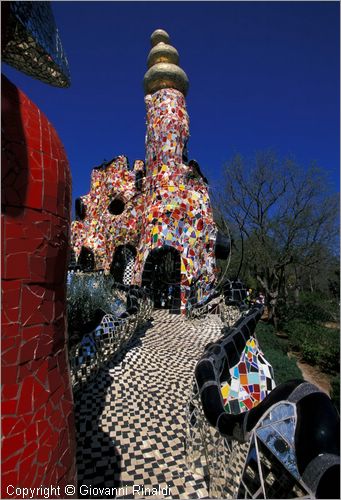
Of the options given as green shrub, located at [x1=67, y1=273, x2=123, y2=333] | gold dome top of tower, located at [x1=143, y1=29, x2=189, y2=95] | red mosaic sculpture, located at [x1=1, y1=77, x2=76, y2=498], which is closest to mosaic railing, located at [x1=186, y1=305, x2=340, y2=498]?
red mosaic sculpture, located at [x1=1, y1=77, x2=76, y2=498]

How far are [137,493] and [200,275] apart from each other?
22.2 ft

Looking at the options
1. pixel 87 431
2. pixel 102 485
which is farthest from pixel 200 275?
pixel 102 485

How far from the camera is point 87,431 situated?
302 centimetres

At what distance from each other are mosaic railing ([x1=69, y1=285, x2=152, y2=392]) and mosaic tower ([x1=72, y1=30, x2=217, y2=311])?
370cm

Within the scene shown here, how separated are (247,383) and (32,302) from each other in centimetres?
264

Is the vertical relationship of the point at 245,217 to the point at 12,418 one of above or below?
above

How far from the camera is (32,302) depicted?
124 centimetres

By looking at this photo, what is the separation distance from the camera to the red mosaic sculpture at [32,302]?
3.79 feet

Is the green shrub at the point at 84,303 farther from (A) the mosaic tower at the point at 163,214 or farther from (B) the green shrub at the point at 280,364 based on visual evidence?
(B) the green shrub at the point at 280,364

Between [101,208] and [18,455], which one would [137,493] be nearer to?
[18,455]

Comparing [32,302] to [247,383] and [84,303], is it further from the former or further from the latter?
[84,303]

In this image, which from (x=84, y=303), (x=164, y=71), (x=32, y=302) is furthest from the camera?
(x=164, y=71)

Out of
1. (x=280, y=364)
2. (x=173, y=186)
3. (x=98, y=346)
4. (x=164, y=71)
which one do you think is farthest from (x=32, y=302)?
(x=164, y=71)

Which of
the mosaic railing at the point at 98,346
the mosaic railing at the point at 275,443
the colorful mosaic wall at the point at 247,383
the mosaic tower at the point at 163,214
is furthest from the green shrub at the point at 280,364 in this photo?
the mosaic railing at the point at 275,443
